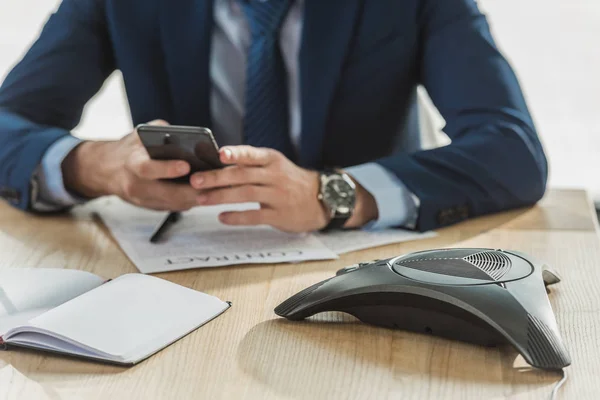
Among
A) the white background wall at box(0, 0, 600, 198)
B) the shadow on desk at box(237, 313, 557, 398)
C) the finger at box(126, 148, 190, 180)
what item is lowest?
the white background wall at box(0, 0, 600, 198)

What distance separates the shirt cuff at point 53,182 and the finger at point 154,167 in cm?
16

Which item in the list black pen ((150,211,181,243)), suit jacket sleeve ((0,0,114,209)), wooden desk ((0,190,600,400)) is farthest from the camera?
suit jacket sleeve ((0,0,114,209))

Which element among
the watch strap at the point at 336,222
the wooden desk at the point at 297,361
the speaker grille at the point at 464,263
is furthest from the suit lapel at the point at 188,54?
the speaker grille at the point at 464,263

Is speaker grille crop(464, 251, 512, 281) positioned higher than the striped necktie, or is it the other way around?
speaker grille crop(464, 251, 512, 281)

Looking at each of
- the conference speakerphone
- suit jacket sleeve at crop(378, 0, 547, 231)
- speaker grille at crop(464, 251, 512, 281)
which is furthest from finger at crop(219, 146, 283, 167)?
speaker grille at crop(464, 251, 512, 281)

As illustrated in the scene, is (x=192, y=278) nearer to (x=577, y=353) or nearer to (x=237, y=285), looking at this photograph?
(x=237, y=285)

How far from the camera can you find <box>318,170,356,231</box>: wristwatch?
1.34 metres

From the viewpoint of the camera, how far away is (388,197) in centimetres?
137

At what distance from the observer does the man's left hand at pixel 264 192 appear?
1308mm

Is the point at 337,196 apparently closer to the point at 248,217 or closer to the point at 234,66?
the point at 248,217

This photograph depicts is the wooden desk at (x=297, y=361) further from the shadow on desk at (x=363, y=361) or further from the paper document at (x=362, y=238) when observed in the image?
the paper document at (x=362, y=238)

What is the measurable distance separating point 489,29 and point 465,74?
12 centimetres

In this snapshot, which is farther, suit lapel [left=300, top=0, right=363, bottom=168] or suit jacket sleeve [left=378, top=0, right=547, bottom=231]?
suit lapel [left=300, top=0, right=363, bottom=168]

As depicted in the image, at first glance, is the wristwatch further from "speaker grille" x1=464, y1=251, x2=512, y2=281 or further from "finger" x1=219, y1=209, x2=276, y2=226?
"speaker grille" x1=464, y1=251, x2=512, y2=281
